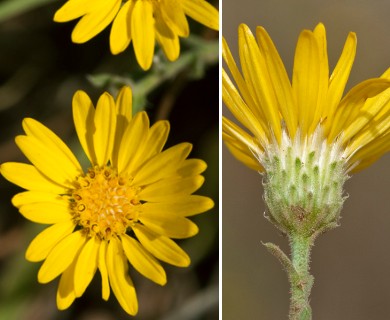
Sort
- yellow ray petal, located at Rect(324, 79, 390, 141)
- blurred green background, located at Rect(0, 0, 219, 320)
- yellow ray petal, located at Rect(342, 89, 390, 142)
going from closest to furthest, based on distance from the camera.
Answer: yellow ray petal, located at Rect(324, 79, 390, 141)
yellow ray petal, located at Rect(342, 89, 390, 142)
blurred green background, located at Rect(0, 0, 219, 320)

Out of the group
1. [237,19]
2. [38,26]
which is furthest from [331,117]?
[38,26]

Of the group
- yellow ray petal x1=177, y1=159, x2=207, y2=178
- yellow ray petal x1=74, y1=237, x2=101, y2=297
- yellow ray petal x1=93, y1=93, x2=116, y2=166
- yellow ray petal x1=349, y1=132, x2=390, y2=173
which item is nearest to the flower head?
yellow ray petal x1=349, y1=132, x2=390, y2=173

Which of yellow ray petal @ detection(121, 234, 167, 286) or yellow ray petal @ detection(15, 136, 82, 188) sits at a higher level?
yellow ray petal @ detection(15, 136, 82, 188)

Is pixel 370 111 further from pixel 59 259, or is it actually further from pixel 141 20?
pixel 59 259

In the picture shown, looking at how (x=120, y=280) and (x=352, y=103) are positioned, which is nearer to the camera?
(x=352, y=103)

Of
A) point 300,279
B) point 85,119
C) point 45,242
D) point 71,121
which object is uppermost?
point 71,121

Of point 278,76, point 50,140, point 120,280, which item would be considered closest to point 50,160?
point 50,140

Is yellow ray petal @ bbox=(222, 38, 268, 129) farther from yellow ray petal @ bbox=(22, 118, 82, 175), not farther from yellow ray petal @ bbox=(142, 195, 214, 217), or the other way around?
yellow ray petal @ bbox=(22, 118, 82, 175)
